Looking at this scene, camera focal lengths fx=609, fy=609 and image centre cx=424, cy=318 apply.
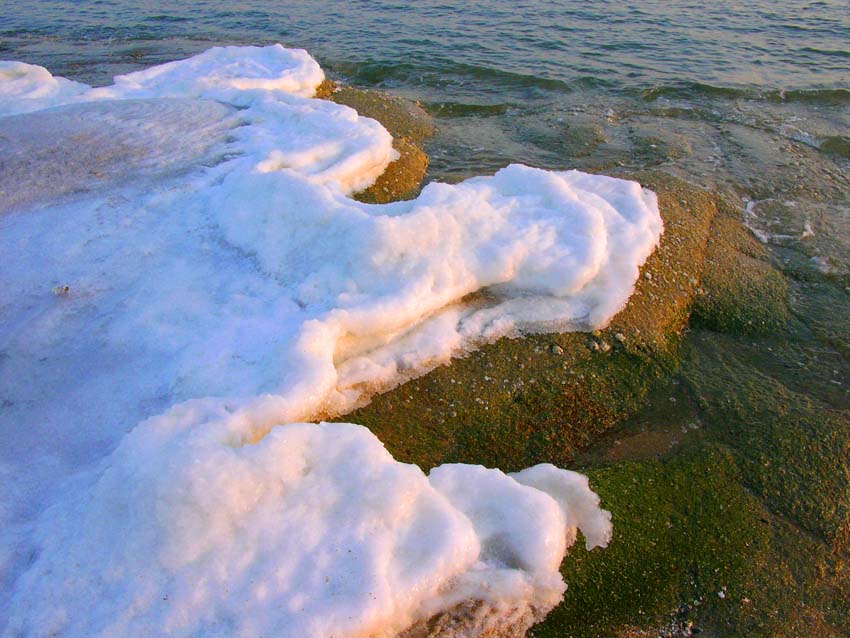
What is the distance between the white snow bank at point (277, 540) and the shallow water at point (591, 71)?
15.7 ft

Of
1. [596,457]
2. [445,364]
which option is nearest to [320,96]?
[445,364]

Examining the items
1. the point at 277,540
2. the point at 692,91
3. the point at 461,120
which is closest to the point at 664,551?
the point at 277,540

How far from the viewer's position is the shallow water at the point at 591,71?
7.76 m

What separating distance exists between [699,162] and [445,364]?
575 cm

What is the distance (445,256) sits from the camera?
14.4ft

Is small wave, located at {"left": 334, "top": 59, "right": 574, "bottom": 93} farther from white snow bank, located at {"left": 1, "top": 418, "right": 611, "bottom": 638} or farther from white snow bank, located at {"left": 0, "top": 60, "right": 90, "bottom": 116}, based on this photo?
white snow bank, located at {"left": 1, "top": 418, "right": 611, "bottom": 638}

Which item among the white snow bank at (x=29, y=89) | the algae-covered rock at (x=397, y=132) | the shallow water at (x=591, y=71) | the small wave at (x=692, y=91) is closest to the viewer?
the algae-covered rock at (x=397, y=132)

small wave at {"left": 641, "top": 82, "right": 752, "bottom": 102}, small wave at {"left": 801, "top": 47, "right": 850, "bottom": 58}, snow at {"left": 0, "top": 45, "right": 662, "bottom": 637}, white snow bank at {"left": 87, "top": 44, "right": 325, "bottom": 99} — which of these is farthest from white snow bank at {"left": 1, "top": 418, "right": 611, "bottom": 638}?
small wave at {"left": 801, "top": 47, "right": 850, "bottom": 58}

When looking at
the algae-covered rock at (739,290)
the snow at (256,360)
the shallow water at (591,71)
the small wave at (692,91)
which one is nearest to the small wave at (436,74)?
the shallow water at (591,71)

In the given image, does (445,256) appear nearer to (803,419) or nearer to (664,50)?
(803,419)

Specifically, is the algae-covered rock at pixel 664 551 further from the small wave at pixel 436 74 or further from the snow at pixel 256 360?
the small wave at pixel 436 74

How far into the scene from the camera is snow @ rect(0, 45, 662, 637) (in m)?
2.53

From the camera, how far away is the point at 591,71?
37.2 ft

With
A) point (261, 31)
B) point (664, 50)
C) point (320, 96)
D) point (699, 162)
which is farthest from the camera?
point (261, 31)
